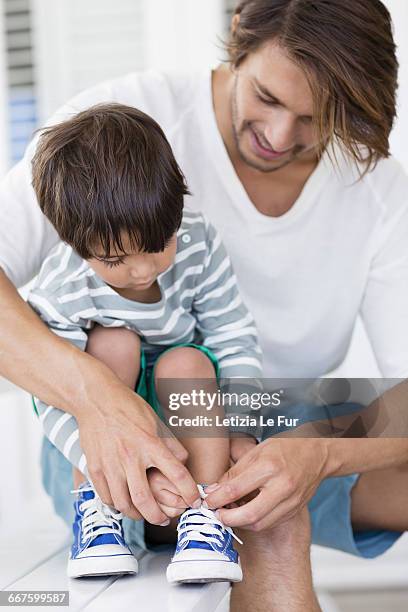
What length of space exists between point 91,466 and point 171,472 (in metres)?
0.11

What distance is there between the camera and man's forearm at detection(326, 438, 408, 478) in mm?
1074

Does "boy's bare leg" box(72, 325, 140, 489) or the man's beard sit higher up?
the man's beard

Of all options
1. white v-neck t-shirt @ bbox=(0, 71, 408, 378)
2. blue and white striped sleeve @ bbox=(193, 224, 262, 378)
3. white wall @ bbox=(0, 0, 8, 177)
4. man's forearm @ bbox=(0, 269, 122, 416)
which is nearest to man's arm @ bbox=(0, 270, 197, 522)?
man's forearm @ bbox=(0, 269, 122, 416)

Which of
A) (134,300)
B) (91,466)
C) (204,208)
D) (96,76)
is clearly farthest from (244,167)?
(96,76)

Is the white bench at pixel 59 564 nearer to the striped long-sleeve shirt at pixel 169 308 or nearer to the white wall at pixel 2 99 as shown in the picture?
the striped long-sleeve shirt at pixel 169 308

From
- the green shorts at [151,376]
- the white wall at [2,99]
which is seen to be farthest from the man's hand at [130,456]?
the white wall at [2,99]

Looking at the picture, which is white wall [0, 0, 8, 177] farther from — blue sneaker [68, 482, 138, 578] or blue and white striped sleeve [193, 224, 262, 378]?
blue sneaker [68, 482, 138, 578]

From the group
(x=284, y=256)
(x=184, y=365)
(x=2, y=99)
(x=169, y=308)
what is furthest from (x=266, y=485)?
(x=2, y=99)

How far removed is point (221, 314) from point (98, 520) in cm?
34

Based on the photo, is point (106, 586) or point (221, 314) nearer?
point (106, 586)

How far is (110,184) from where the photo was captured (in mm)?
966

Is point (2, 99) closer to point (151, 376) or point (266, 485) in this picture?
point (151, 376)

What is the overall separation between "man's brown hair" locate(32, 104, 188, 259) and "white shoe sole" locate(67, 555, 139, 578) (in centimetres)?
36

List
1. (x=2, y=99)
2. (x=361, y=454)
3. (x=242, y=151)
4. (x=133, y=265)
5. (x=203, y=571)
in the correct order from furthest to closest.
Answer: (x=2, y=99) < (x=242, y=151) < (x=361, y=454) < (x=133, y=265) < (x=203, y=571)
